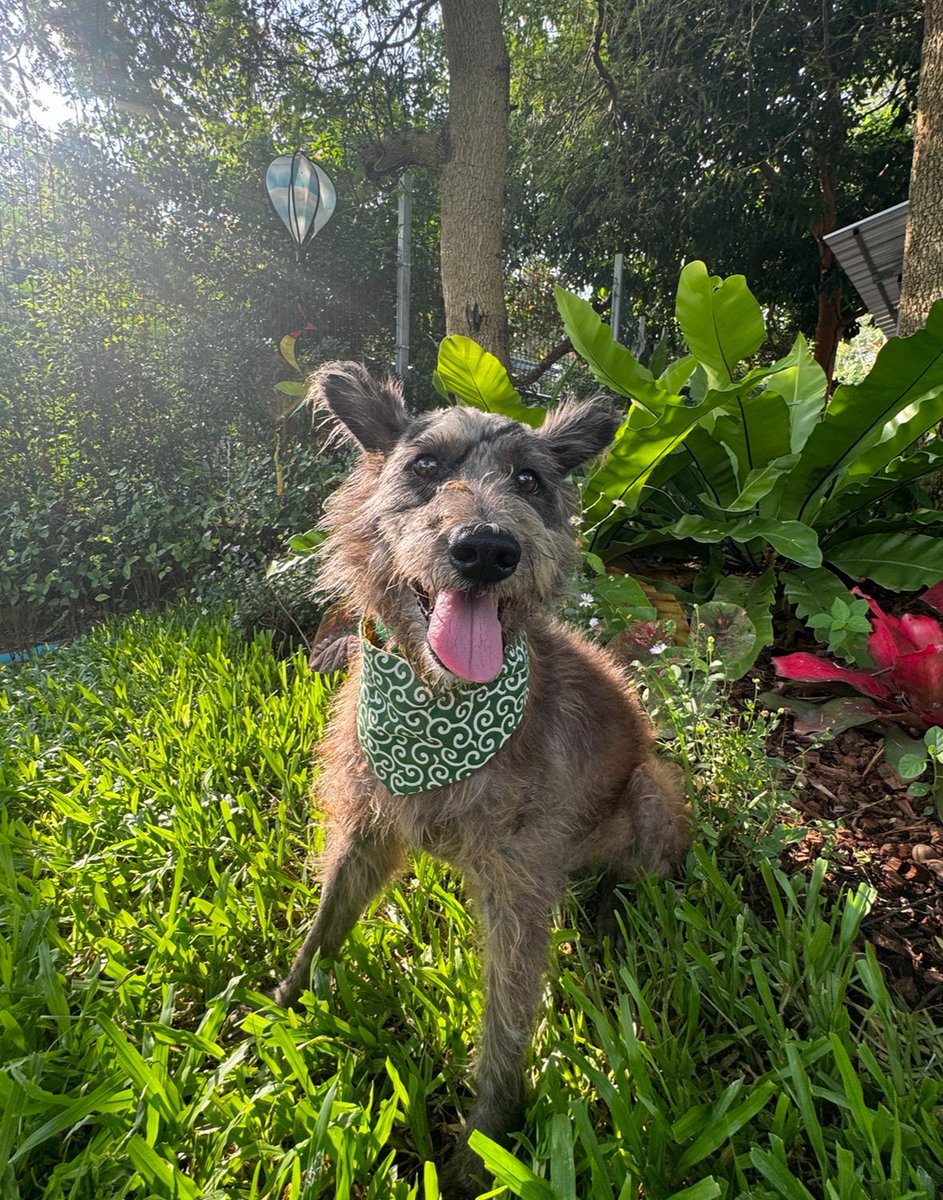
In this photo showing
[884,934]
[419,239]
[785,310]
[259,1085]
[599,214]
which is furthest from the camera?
[785,310]

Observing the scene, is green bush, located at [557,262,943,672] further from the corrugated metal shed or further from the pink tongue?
the corrugated metal shed

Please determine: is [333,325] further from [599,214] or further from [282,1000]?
[282,1000]

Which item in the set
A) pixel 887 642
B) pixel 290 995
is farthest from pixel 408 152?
pixel 290 995

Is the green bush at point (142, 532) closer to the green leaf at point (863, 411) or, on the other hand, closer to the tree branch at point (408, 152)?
the tree branch at point (408, 152)

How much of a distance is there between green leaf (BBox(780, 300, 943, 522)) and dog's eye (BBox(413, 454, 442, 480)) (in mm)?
1933

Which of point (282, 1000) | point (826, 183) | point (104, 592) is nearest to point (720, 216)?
point (826, 183)

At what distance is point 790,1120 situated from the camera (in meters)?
1.29

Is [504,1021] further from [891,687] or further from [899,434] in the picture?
[899,434]

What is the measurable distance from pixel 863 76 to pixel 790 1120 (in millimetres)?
11235

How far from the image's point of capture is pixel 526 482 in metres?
1.87

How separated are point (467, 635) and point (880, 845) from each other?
5.18 feet

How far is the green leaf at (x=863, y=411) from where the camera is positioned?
8.41 feet

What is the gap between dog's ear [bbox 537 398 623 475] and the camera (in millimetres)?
2064

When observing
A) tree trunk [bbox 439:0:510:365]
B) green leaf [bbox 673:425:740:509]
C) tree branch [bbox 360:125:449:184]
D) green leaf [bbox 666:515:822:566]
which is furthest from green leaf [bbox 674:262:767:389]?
tree branch [bbox 360:125:449:184]
